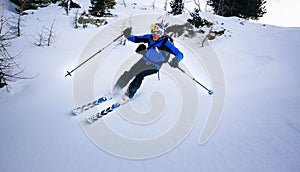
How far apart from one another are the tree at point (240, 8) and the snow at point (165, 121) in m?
10.4

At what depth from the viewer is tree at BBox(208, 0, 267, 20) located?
579 inches

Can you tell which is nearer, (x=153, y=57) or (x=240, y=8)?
(x=153, y=57)

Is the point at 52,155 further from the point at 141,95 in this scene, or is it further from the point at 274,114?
the point at 274,114

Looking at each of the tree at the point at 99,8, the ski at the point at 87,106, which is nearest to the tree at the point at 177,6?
the tree at the point at 99,8

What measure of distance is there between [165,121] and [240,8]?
672 inches

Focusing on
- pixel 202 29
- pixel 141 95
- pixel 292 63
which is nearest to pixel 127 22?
pixel 202 29

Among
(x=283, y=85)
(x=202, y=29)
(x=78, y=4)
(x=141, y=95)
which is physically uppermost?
(x=78, y=4)

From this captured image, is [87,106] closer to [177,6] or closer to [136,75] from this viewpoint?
[136,75]

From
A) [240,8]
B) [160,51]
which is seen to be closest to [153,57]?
[160,51]

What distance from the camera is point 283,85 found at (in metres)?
4.31

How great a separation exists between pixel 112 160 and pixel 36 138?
1477mm

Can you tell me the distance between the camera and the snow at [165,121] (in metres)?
2.26

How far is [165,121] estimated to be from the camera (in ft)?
10.8

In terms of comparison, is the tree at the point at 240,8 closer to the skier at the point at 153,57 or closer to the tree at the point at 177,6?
the tree at the point at 177,6
